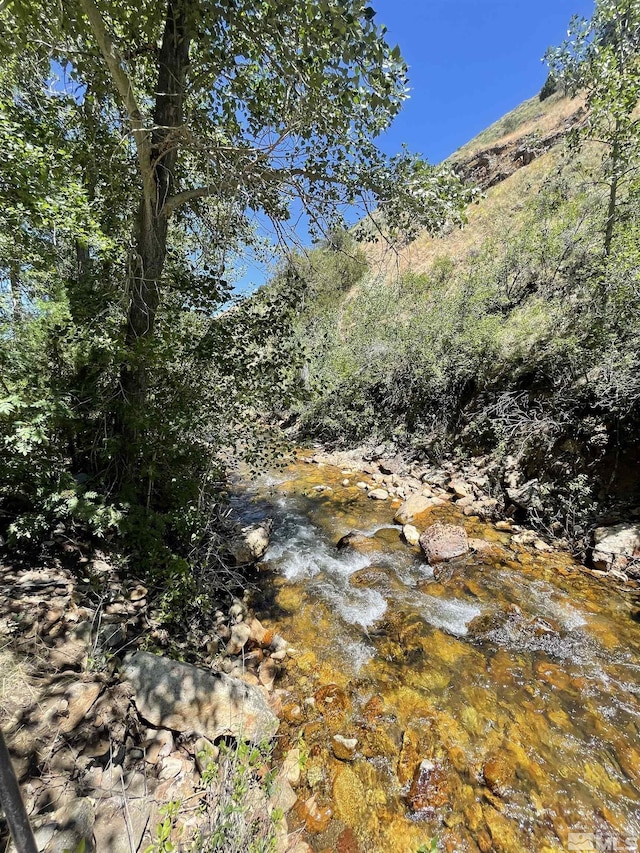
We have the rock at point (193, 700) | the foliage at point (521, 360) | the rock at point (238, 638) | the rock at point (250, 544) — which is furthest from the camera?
the foliage at point (521, 360)

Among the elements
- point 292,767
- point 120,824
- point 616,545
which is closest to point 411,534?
point 616,545

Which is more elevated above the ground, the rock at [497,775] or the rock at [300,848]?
the rock at [300,848]

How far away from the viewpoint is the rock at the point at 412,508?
702cm

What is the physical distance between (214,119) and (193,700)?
5967 mm

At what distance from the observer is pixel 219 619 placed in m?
4.19

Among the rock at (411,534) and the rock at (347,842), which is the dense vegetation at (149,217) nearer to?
the rock at (347,842)

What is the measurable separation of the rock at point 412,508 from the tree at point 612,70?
22.3ft

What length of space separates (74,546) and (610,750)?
5.33 m

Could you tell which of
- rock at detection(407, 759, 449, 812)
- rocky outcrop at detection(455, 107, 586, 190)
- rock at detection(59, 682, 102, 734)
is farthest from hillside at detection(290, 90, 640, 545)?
rocky outcrop at detection(455, 107, 586, 190)

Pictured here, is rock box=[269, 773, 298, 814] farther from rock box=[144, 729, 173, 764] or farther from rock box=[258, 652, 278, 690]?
rock box=[258, 652, 278, 690]

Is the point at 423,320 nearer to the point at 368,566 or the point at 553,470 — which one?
the point at 553,470

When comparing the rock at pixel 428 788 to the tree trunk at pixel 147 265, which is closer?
the rock at pixel 428 788

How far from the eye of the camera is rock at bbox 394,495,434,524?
7.02 meters

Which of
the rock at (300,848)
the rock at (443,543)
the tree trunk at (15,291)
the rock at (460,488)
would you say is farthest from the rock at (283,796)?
the rock at (460,488)
